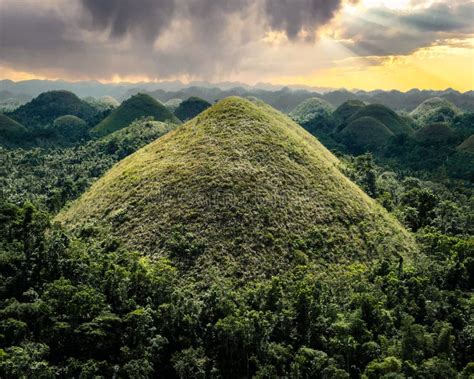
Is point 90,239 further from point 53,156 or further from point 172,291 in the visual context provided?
point 53,156

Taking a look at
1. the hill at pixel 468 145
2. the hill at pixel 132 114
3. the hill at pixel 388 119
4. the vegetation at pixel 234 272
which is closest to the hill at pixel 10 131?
the hill at pixel 132 114

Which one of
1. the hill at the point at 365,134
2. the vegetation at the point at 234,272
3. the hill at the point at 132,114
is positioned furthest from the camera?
the hill at the point at 132,114

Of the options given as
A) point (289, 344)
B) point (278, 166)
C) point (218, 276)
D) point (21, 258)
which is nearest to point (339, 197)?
point (278, 166)

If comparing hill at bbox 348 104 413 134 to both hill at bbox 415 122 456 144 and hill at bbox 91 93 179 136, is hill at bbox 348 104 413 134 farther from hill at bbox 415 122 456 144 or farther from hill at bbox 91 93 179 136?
hill at bbox 91 93 179 136

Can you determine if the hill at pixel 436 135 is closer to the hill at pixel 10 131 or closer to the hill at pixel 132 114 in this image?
the hill at pixel 132 114

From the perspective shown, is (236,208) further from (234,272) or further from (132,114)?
(132,114)

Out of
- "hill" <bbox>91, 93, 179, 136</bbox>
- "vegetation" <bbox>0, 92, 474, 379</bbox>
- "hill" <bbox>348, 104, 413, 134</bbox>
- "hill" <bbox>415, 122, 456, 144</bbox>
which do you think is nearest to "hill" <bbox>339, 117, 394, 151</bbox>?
"hill" <bbox>348, 104, 413, 134</bbox>
